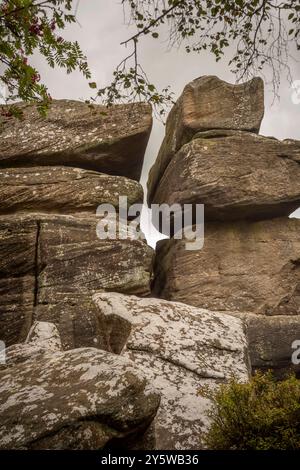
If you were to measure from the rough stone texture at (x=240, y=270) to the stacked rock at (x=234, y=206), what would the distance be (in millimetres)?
36

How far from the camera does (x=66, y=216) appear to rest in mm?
11906

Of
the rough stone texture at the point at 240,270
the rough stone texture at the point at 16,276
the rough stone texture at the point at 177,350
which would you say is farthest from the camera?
the rough stone texture at the point at 240,270

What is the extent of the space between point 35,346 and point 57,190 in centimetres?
727

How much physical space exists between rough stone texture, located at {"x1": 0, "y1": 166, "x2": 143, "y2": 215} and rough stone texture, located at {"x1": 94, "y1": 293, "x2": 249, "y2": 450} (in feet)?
17.6

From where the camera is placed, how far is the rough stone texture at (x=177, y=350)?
5203mm

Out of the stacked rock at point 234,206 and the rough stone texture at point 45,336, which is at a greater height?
the stacked rock at point 234,206

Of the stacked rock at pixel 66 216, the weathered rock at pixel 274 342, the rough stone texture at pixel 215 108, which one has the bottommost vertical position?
the weathered rock at pixel 274 342

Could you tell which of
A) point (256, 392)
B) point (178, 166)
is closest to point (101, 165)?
point (178, 166)

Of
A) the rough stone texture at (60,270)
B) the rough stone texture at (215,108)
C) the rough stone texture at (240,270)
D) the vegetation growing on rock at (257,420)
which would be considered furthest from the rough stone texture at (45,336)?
the rough stone texture at (215,108)

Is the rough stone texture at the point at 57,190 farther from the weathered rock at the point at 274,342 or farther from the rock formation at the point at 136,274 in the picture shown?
the weathered rock at the point at 274,342

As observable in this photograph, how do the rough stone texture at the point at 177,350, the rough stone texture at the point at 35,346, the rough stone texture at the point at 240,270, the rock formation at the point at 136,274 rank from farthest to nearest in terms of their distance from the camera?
the rough stone texture at the point at 240,270
the rough stone texture at the point at 35,346
the rough stone texture at the point at 177,350
the rock formation at the point at 136,274

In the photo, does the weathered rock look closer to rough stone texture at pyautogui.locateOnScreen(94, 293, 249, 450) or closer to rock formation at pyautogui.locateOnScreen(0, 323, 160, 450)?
rough stone texture at pyautogui.locateOnScreen(94, 293, 249, 450)

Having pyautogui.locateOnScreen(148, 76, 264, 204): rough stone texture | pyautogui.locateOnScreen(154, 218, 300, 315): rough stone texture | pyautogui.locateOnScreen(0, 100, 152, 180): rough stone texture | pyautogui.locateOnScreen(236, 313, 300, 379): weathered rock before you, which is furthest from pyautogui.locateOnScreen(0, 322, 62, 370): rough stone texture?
pyautogui.locateOnScreen(148, 76, 264, 204): rough stone texture

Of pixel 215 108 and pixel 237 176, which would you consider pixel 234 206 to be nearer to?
pixel 237 176
